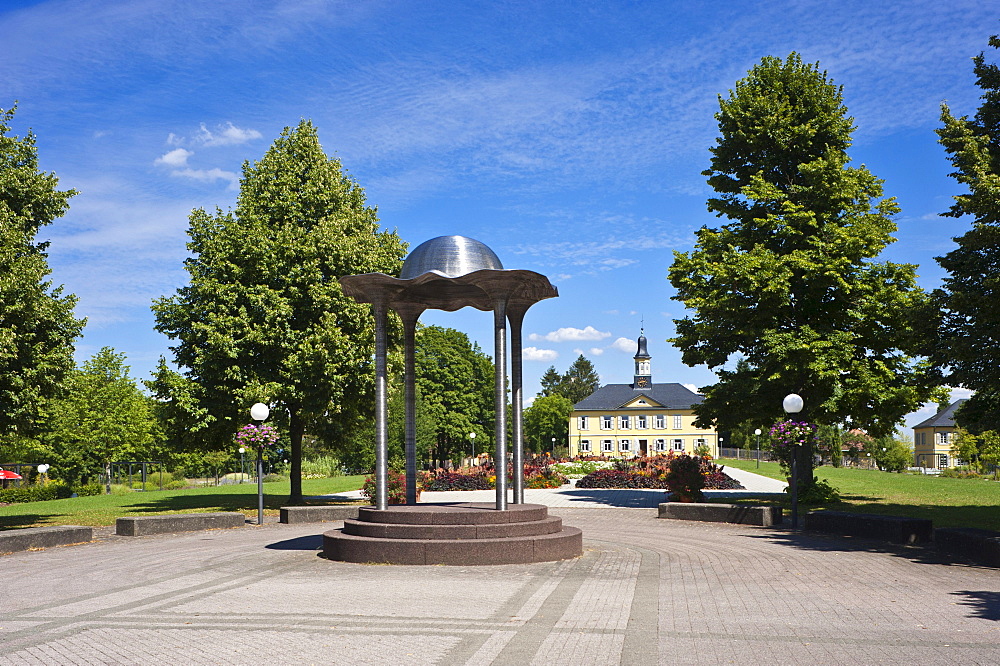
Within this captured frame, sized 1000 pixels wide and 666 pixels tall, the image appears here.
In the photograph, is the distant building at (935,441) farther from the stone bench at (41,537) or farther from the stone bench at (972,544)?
the stone bench at (41,537)

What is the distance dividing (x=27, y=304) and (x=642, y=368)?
99742 mm

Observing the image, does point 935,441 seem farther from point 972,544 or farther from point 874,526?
point 972,544

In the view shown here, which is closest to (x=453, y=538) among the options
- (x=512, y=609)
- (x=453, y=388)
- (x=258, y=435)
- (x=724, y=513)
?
(x=512, y=609)

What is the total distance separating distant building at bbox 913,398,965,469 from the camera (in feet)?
348

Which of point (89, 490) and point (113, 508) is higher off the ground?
point (113, 508)

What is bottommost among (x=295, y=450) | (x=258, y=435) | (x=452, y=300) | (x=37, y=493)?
(x=37, y=493)

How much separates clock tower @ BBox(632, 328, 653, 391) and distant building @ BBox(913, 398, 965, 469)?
3570 cm

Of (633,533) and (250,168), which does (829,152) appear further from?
(250,168)

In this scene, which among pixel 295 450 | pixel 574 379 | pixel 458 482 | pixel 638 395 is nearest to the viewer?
pixel 295 450

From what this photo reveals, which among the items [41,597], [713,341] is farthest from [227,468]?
[41,597]

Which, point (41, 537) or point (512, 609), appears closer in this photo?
point (512, 609)

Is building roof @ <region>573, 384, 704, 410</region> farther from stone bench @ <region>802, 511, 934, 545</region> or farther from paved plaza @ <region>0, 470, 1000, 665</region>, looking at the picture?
paved plaza @ <region>0, 470, 1000, 665</region>

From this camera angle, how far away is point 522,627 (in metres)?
9.30

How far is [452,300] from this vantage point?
740 inches
